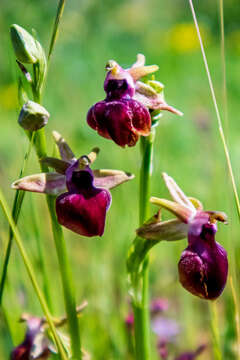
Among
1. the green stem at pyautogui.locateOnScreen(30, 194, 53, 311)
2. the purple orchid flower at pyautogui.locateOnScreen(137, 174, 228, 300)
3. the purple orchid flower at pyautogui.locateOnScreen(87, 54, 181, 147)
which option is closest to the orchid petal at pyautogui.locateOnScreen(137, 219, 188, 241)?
the purple orchid flower at pyautogui.locateOnScreen(137, 174, 228, 300)

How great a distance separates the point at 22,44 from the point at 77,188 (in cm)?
25

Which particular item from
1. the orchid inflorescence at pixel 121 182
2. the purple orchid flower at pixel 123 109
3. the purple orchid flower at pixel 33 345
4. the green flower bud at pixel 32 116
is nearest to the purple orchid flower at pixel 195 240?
the orchid inflorescence at pixel 121 182

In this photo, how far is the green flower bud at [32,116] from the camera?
2.86 ft

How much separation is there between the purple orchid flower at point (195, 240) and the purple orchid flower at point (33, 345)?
1.15ft

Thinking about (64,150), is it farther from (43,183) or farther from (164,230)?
(164,230)

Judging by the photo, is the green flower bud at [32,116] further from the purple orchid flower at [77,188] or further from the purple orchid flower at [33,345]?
the purple orchid flower at [33,345]

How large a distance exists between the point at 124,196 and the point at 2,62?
277 centimetres

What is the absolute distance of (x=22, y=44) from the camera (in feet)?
2.98

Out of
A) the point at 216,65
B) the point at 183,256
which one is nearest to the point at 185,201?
the point at 183,256

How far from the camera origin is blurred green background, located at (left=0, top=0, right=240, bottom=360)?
1517mm

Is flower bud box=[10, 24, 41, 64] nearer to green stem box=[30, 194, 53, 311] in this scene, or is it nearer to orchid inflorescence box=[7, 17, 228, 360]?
orchid inflorescence box=[7, 17, 228, 360]

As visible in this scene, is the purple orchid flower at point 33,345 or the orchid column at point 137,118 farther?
the purple orchid flower at point 33,345

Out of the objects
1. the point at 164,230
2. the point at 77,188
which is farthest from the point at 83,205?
the point at 164,230

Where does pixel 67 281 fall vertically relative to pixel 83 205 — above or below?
below
